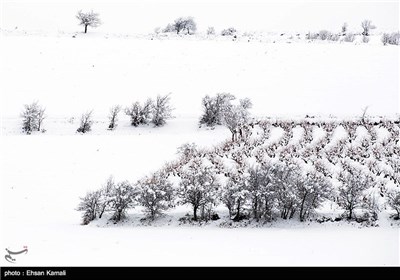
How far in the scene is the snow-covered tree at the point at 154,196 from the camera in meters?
17.7

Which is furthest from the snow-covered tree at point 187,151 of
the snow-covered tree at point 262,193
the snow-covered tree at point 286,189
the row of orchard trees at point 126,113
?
the snow-covered tree at point 286,189

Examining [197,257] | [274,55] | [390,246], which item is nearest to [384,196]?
[390,246]

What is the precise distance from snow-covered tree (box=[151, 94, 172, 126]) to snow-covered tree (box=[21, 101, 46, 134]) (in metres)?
8.22

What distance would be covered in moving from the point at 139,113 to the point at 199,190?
1544 centimetres

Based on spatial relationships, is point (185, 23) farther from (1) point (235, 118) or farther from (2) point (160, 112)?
(1) point (235, 118)

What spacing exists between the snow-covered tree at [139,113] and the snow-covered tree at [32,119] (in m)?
6.40

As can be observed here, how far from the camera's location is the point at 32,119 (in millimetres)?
29672

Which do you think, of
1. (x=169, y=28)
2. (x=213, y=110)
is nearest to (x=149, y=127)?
(x=213, y=110)

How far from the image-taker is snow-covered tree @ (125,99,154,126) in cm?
3161

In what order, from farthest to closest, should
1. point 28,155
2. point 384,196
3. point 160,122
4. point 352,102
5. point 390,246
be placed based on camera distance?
point 352,102, point 160,122, point 28,155, point 384,196, point 390,246

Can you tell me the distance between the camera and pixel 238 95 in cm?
3628

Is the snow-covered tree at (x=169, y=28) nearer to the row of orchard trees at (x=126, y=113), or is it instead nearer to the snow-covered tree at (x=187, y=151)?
the row of orchard trees at (x=126, y=113)

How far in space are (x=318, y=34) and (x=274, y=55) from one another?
15991mm

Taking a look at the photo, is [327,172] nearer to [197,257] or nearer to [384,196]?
[384,196]
